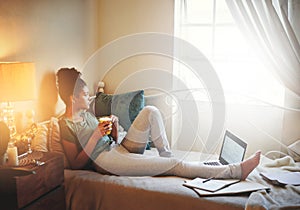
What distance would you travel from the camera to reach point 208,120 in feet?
10.6

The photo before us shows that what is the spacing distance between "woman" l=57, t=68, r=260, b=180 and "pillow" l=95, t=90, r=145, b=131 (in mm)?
368

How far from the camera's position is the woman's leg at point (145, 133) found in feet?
8.26

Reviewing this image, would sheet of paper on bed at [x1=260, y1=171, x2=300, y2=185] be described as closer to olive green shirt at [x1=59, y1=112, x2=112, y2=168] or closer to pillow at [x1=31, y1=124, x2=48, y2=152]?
olive green shirt at [x1=59, y1=112, x2=112, y2=168]

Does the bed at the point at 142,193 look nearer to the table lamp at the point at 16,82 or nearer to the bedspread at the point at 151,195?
the bedspread at the point at 151,195

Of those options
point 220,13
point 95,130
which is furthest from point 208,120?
point 95,130

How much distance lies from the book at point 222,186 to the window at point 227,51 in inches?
45.4

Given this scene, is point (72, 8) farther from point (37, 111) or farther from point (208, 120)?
point (208, 120)

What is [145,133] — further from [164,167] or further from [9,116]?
[9,116]

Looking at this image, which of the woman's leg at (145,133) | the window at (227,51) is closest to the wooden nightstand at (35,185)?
the woman's leg at (145,133)

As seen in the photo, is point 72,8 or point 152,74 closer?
point 72,8

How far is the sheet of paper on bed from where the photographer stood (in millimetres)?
2048

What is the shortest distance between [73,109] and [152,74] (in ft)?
3.78

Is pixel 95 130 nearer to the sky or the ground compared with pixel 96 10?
nearer to the ground

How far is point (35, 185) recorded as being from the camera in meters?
1.78
